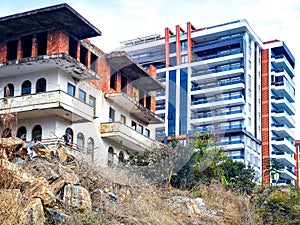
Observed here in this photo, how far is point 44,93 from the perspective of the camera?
2709 cm

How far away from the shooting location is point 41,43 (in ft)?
96.6

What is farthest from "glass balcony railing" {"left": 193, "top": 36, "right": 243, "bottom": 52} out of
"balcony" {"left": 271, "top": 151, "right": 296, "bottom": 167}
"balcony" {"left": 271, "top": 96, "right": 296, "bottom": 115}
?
"balcony" {"left": 271, "top": 151, "right": 296, "bottom": 167}

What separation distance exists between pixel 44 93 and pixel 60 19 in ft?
12.1

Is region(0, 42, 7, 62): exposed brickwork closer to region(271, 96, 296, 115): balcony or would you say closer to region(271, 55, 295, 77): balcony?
region(271, 96, 296, 115): balcony

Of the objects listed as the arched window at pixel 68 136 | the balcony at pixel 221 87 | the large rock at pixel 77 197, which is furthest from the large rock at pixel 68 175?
the balcony at pixel 221 87

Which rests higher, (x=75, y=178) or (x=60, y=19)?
(x=60, y=19)

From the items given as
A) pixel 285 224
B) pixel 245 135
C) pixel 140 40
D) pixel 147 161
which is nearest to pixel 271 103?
pixel 245 135

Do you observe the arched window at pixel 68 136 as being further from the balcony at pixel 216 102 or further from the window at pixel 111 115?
the balcony at pixel 216 102

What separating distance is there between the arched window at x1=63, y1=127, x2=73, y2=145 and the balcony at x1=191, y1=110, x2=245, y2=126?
22871 mm

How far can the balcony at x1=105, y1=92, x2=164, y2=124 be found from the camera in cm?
3256

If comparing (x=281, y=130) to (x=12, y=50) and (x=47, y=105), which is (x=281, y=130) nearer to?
(x=12, y=50)

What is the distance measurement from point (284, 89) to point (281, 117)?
3652mm

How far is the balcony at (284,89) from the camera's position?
73.8 m

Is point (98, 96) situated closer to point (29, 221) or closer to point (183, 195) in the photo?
point (183, 195)
